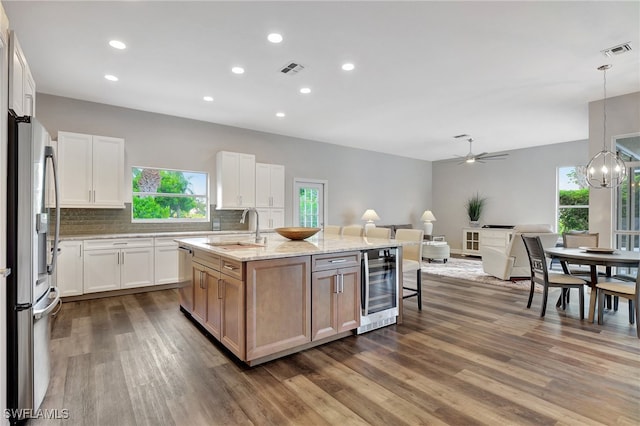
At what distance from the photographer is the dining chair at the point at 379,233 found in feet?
13.7

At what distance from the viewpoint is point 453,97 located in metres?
4.62

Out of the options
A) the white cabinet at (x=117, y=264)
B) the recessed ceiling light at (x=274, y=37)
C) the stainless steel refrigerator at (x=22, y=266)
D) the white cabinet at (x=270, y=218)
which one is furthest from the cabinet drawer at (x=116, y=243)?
the recessed ceiling light at (x=274, y=37)

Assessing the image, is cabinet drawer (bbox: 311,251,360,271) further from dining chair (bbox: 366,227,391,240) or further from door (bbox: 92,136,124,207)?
door (bbox: 92,136,124,207)

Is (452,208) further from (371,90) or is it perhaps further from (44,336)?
(44,336)

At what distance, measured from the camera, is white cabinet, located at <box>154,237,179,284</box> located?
16.2 ft

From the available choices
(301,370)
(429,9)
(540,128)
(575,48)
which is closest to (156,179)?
(301,370)

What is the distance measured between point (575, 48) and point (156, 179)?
5948 millimetres

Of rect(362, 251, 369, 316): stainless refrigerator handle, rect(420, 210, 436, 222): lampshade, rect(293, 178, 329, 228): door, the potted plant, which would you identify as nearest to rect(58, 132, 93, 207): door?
rect(293, 178, 329, 228): door

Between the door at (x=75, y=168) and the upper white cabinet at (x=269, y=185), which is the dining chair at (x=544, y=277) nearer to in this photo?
the upper white cabinet at (x=269, y=185)

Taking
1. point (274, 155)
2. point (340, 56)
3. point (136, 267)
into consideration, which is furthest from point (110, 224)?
point (340, 56)

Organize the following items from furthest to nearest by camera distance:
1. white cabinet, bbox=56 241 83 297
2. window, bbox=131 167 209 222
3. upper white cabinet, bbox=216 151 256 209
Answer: upper white cabinet, bbox=216 151 256 209 < window, bbox=131 167 209 222 < white cabinet, bbox=56 241 83 297

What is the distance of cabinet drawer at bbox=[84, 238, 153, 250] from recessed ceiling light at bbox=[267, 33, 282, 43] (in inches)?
137

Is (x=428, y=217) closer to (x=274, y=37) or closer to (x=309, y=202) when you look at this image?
(x=309, y=202)

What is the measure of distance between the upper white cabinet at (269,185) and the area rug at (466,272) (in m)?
3.35
